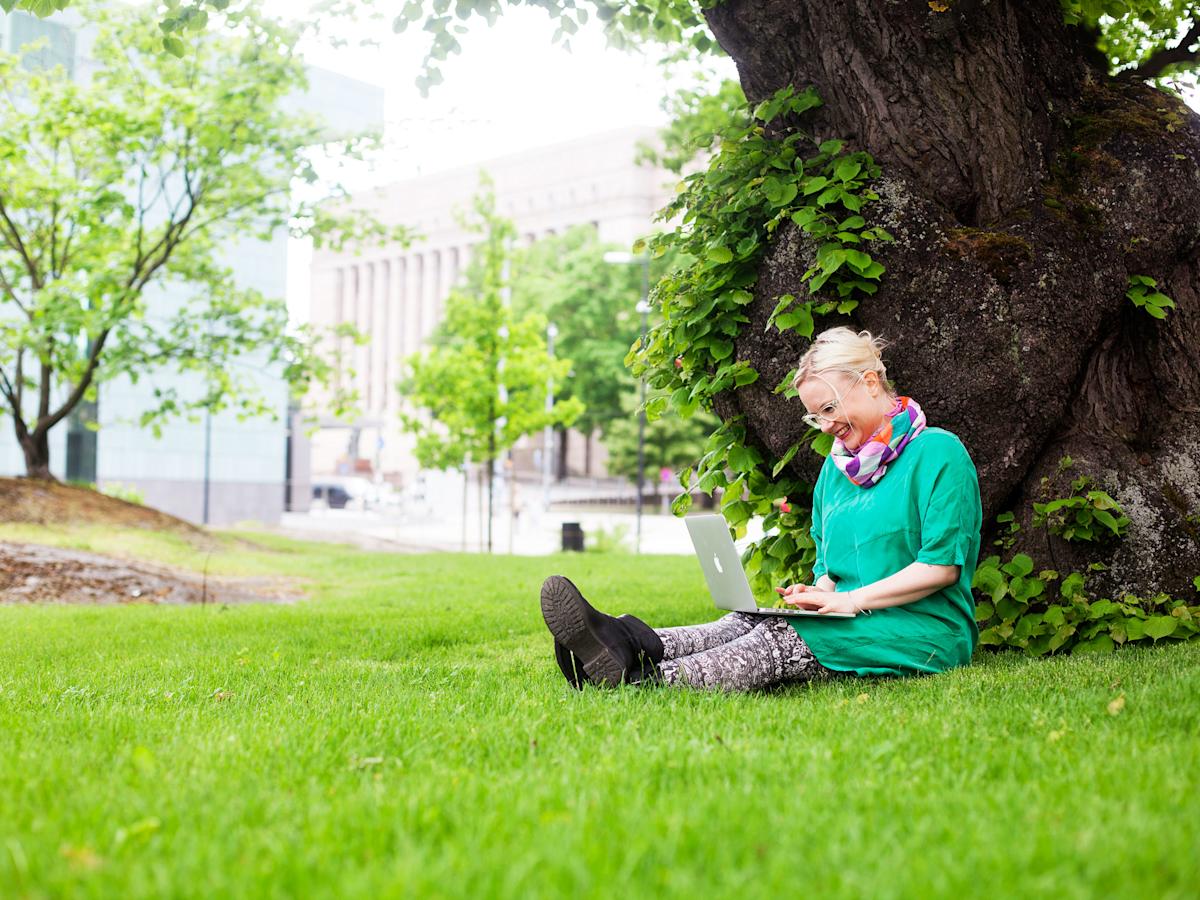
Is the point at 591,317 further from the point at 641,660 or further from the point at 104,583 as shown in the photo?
the point at 641,660

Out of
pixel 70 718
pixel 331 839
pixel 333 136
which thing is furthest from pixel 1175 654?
pixel 333 136

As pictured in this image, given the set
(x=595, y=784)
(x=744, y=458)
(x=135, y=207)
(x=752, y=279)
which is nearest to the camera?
(x=595, y=784)

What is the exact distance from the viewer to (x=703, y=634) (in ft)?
16.6

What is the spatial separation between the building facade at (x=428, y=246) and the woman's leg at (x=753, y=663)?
184ft

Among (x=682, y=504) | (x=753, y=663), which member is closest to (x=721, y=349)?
(x=682, y=504)

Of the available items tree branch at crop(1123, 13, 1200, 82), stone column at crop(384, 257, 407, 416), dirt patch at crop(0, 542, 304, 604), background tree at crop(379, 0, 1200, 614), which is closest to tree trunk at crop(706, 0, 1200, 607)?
background tree at crop(379, 0, 1200, 614)

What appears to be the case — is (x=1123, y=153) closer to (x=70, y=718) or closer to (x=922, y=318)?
(x=922, y=318)

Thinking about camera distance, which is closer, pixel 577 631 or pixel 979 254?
pixel 577 631

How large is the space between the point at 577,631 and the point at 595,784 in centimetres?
140

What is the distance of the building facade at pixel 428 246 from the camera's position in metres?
74.2

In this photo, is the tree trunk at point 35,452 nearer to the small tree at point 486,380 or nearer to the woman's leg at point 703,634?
the small tree at point 486,380

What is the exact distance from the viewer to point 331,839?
2.62 meters

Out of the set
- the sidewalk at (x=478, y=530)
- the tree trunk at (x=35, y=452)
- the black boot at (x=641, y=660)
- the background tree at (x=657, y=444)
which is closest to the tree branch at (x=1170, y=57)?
the black boot at (x=641, y=660)

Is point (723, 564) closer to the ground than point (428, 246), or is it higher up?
closer to the ground
